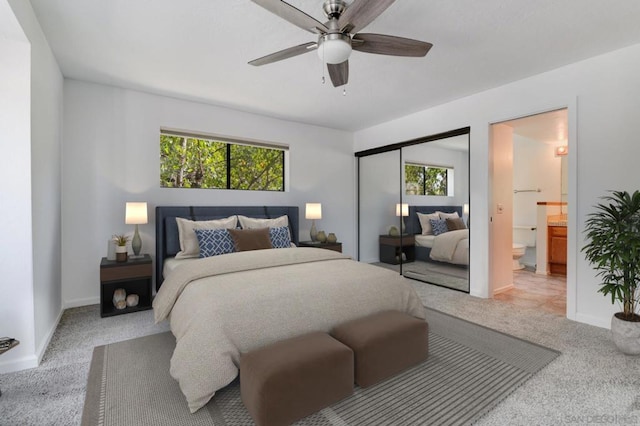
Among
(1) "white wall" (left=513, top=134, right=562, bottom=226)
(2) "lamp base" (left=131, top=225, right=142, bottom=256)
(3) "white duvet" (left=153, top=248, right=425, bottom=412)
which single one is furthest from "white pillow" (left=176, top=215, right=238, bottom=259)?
(1) "white wall" (left=513, top=134, right=562, bottom=226)

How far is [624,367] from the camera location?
86.0 inches

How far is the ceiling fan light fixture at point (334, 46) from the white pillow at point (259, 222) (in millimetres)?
2537

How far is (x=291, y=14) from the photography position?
5.77 ft

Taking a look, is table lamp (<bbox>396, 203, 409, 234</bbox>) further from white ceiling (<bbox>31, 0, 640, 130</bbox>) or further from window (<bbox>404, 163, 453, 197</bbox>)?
white ceiling (<bbox>31, 0, 640, 130</bbox>)

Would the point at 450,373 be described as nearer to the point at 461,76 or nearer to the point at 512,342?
the point at 512,342

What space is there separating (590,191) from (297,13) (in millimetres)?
3150

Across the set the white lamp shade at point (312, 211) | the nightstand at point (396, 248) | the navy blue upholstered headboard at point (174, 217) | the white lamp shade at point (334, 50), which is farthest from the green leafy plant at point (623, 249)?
the navy blue upholstered headboard at point (174, 217)

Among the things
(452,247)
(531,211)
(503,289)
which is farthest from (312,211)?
(531,211)

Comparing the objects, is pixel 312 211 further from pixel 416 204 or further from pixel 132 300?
pixel 132 300

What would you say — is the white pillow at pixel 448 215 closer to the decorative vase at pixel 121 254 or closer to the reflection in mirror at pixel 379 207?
the reflection in mirror at pixel 379 207

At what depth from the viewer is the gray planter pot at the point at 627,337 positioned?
2330 mm

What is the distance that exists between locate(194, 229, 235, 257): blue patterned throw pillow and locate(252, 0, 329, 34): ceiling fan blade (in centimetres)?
243

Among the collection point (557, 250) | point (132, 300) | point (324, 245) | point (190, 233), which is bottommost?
point (132, 300)

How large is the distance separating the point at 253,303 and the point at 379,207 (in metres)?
3.77
